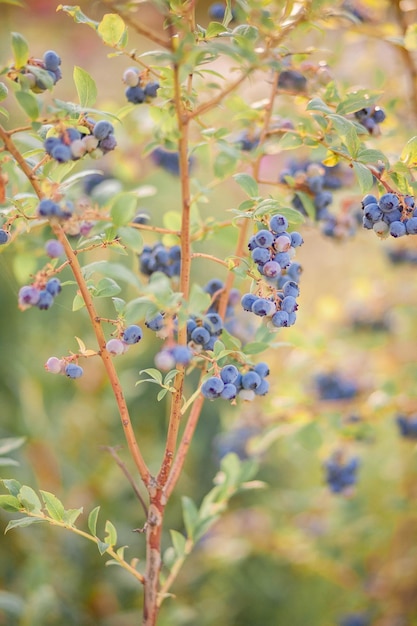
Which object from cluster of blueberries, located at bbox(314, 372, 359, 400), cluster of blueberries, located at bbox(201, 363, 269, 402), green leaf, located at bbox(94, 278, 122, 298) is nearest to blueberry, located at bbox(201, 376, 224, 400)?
cluster of blueberries, located at bbox(201, 363, 269, 402)

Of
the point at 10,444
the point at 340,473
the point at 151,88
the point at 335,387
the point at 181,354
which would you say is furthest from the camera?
the point at 335,387

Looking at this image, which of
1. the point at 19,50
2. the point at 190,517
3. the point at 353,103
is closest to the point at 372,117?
the point at 353,103

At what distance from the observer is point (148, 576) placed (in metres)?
0.64

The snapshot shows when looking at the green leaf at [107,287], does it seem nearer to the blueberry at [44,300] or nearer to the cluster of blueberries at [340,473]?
the blueberry at [44,300]

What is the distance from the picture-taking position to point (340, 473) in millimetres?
1126

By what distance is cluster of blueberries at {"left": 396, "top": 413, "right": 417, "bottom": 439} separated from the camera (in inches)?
45.1

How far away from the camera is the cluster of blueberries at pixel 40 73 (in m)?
0.55

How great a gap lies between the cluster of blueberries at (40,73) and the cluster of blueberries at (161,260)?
0.22 metres

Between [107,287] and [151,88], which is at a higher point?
[151,88]

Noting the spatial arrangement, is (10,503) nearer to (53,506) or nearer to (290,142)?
(53,506)

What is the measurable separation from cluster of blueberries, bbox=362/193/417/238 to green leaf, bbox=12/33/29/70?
0.35m

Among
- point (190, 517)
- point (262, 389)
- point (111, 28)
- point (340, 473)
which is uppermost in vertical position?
point (111, 28)

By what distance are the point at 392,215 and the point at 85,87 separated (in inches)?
13.2

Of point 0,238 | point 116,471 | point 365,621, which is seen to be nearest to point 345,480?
point 365,621
